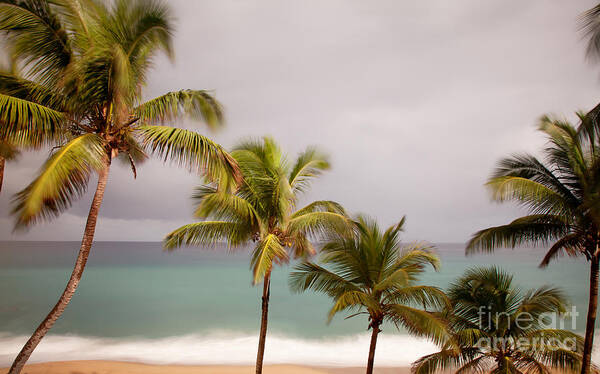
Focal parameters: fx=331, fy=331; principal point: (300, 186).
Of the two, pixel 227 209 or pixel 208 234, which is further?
pixel 208 234

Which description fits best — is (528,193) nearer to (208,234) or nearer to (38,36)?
(208,234)

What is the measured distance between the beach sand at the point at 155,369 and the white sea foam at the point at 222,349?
1.57 meters

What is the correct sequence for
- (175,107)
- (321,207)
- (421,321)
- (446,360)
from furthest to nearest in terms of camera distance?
1. (321,207)
2. (446,360)
3. (421,321)
4. (175,107)

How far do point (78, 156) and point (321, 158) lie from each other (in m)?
5.29

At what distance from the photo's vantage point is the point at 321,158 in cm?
856

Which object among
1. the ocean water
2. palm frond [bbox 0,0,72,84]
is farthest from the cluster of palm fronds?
the ocean water

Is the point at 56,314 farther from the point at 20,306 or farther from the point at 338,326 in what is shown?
the point at 20,306

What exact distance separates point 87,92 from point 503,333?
9.13 m

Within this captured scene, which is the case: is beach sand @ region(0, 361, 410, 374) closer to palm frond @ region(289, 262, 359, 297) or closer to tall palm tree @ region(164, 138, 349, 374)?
tall palm tree @ region(164, 138, 349, 374)

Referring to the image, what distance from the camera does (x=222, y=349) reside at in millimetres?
17016

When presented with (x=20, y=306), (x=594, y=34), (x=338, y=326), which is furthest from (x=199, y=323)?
(x=594, y=34)

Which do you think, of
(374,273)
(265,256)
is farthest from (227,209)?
(374,273)

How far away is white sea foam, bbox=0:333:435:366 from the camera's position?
1486cm

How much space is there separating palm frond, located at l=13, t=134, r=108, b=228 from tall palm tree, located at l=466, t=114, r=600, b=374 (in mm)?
7247
